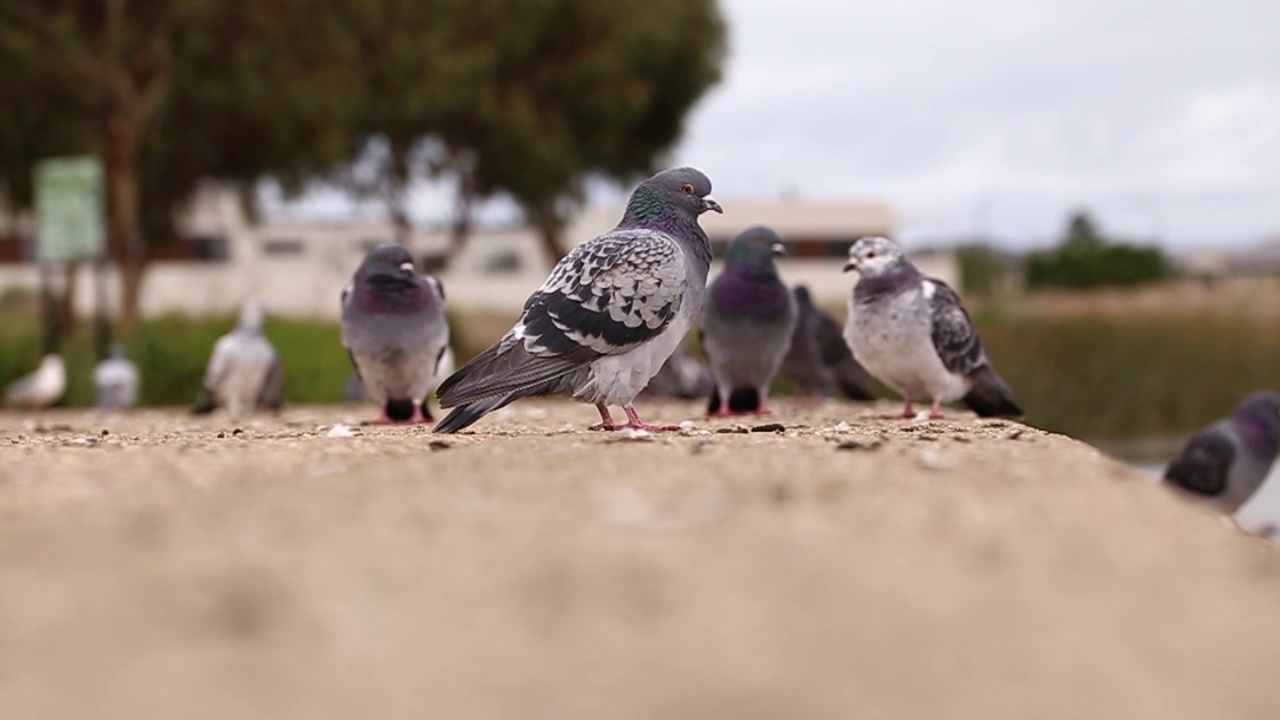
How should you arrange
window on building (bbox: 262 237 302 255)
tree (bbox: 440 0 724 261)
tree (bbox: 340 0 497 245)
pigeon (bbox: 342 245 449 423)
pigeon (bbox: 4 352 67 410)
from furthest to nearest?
window on building (bbox: 262 237 302 255)
tree (bbox: 440 0 724 261)
tree (bbox: 340 0 497 245)
pigeon (bbox: 4 352 67 410)
pigeon (bbox: 342 245 449 423)

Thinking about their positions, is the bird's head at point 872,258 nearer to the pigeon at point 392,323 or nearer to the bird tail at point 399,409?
the pigeon at point 392,323

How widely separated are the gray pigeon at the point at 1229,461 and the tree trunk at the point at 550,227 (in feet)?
95.2

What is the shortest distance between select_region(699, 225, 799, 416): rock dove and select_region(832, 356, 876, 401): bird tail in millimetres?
2895

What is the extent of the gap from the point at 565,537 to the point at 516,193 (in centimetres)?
3364

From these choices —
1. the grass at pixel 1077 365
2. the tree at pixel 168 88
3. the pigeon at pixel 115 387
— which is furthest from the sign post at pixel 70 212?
the tree at pixel 168 88

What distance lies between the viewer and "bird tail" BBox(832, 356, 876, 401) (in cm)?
1230

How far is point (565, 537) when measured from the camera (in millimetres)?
3482

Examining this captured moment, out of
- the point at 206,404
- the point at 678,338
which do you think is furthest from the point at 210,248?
the point at 678,338

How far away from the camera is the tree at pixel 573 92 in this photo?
34.5m

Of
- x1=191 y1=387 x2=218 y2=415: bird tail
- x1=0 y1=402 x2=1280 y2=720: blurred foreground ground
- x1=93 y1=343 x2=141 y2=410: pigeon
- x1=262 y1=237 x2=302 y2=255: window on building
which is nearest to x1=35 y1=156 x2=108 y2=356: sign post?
x1=93 y1=343 x2=141 y2=410: pigeon

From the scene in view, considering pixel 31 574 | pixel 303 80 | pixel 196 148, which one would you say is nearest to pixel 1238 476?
pixel 31 574

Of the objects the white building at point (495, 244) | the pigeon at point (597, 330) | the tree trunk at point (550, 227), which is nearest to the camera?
the pigeon at point (597, 330)

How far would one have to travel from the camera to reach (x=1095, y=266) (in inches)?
2201

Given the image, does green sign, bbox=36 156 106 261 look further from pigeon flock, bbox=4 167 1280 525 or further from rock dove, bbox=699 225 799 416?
rock dove, bbox=699 225 799 416
